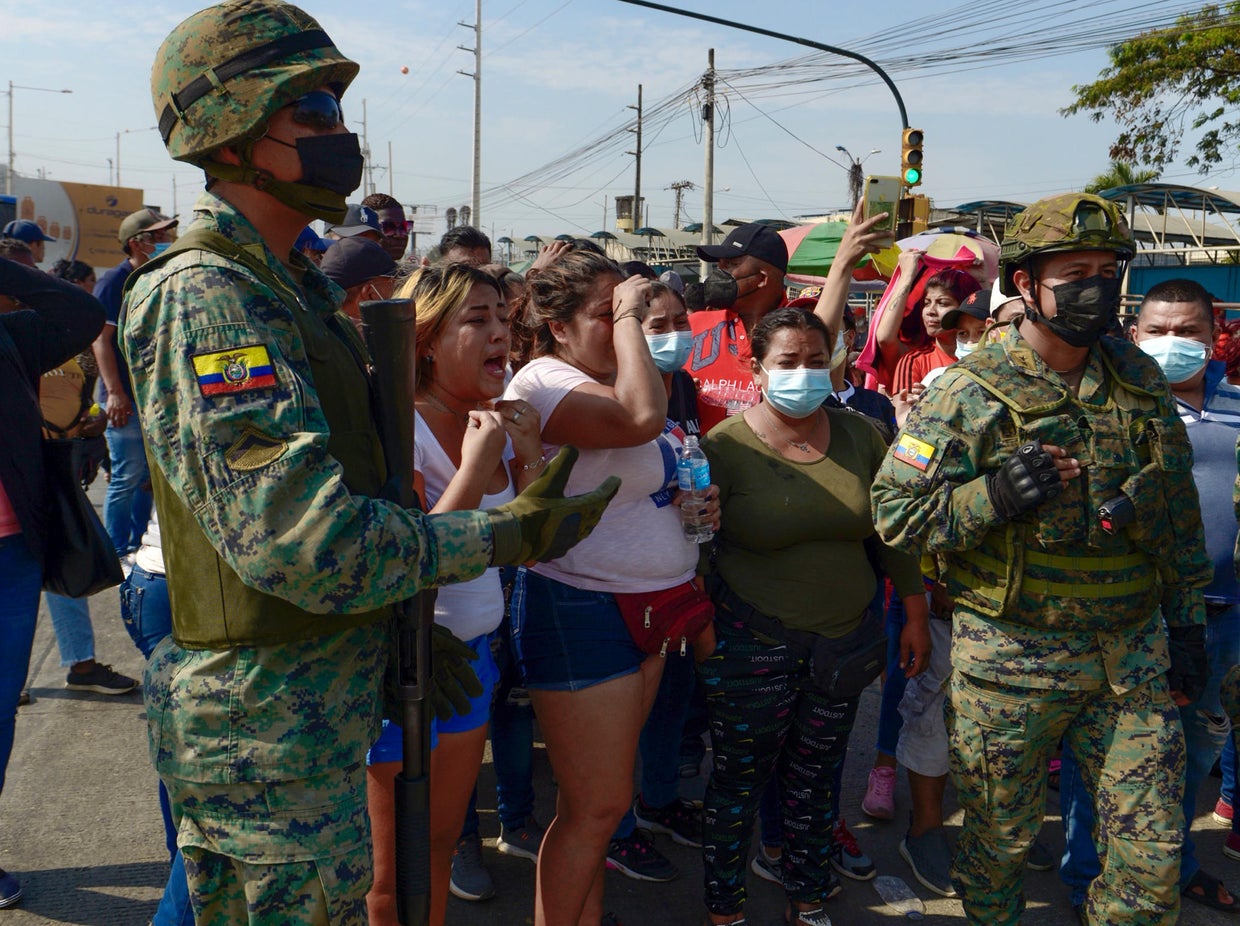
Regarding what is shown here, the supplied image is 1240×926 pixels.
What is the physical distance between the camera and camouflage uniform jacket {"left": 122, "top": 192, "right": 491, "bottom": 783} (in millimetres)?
1445

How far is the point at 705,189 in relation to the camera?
2475cm

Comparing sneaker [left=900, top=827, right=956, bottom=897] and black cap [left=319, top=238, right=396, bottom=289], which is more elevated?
black cap [left=319, top=238, right=396, bottom=289]

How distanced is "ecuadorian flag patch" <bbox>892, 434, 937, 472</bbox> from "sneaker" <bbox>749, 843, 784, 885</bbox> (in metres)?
1.65

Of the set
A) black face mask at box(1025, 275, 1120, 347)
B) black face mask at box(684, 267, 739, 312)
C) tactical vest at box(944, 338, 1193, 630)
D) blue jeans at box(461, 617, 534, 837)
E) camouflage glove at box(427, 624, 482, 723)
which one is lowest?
blue jeans at box(461, 617, 534, 837)

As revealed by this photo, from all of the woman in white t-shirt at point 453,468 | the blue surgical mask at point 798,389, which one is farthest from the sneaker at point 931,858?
the woman in white t-shirt at point 453,468

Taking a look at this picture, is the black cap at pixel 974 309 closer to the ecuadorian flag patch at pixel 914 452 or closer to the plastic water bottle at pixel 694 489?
the ecuadorian flag patch at pixel 914 452

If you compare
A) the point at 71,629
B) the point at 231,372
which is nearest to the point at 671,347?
the point at 231,372

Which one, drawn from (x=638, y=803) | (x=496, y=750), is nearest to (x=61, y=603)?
(x=496, y=750)

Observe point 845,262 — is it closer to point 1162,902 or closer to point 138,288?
point 1162,902

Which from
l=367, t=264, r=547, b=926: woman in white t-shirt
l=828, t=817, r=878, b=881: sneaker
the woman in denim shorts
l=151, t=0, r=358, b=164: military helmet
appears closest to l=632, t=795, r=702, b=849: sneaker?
l=828, t=817, r=878, b=881: sneaker

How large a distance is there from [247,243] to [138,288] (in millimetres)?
190

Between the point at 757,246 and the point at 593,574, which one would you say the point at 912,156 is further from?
the point at 593,574

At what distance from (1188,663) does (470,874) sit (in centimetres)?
233

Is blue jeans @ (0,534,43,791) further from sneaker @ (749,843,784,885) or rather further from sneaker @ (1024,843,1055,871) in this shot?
sneaker @ (1024,843,1055,871)
